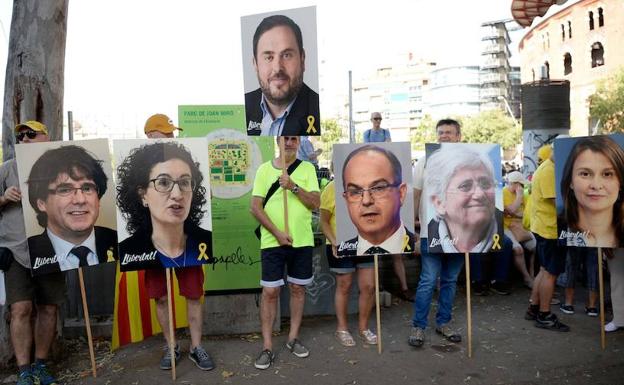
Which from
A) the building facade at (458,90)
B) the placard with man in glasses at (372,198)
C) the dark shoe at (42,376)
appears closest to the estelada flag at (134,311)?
the dark shoe at (42,376)

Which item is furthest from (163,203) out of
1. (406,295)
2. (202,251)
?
(406,295)

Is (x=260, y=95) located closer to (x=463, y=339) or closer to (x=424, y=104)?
(x=463, y=339)

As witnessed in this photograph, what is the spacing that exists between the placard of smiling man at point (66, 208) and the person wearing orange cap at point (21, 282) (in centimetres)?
19

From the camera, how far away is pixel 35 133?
161 inches

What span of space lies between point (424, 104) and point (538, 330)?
401 feet

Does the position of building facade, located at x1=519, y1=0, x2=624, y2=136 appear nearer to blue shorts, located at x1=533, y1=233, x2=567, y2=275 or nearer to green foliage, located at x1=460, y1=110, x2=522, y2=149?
green foliage, located at x1=460, y1=110, x2=522, y2=149

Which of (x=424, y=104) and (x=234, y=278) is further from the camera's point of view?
(x=424, y=104)

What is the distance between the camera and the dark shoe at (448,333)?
4.95 metres

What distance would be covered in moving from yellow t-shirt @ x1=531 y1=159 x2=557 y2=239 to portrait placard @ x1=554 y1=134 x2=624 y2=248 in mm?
291

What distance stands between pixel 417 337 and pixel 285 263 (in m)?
1.46

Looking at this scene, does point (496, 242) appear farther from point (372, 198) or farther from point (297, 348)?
point (297, 348)

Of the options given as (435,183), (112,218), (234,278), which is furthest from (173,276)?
(435,183)

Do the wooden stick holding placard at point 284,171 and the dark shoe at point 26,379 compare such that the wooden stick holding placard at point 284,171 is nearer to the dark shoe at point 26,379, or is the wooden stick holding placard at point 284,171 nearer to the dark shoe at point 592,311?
the dark shoe at point 26,379

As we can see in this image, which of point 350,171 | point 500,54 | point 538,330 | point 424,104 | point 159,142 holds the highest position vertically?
point 500,54
